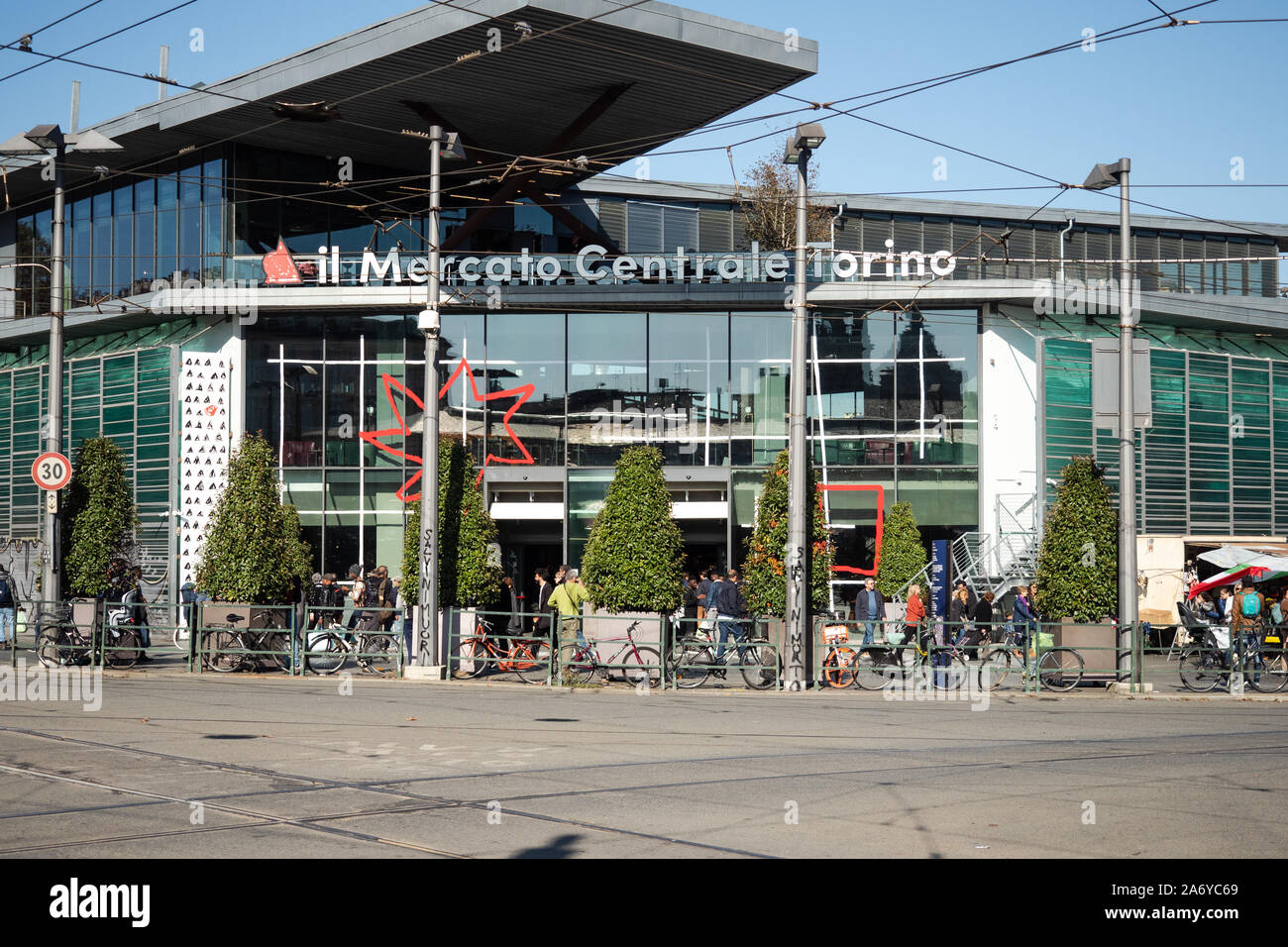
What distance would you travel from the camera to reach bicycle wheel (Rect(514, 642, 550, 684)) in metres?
22.2

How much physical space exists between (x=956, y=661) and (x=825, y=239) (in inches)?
868

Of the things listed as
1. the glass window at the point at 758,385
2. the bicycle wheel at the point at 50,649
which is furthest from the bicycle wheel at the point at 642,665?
the glass window at the point at 758,385

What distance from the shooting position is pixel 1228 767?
1184 centimetres

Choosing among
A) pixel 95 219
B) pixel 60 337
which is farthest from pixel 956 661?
pixel 95 219

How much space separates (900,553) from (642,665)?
11.5m

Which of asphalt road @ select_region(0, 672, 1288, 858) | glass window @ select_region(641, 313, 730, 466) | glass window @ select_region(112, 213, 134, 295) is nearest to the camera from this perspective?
asphalt road @ select_region(0, 672, 1288, 858)

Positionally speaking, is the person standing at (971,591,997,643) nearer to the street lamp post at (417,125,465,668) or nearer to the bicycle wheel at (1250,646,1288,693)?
the bicycle wheel at (1250,646,1288,693)

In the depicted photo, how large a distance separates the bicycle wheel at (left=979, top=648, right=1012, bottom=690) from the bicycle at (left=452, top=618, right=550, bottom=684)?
23.4 ft

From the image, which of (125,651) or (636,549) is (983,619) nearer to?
(636,549)

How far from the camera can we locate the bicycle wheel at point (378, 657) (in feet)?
75.1

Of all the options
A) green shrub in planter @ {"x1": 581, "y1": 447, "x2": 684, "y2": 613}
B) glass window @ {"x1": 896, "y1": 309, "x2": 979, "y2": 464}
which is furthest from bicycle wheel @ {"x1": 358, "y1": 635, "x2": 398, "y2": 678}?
glass window @ {"x1": 896, "y1": 309, "x2": 979, "y2": 464}

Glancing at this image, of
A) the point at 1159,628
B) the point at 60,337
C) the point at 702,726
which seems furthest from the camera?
the point at 1159,628

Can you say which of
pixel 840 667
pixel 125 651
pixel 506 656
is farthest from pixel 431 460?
pixel 840 667
